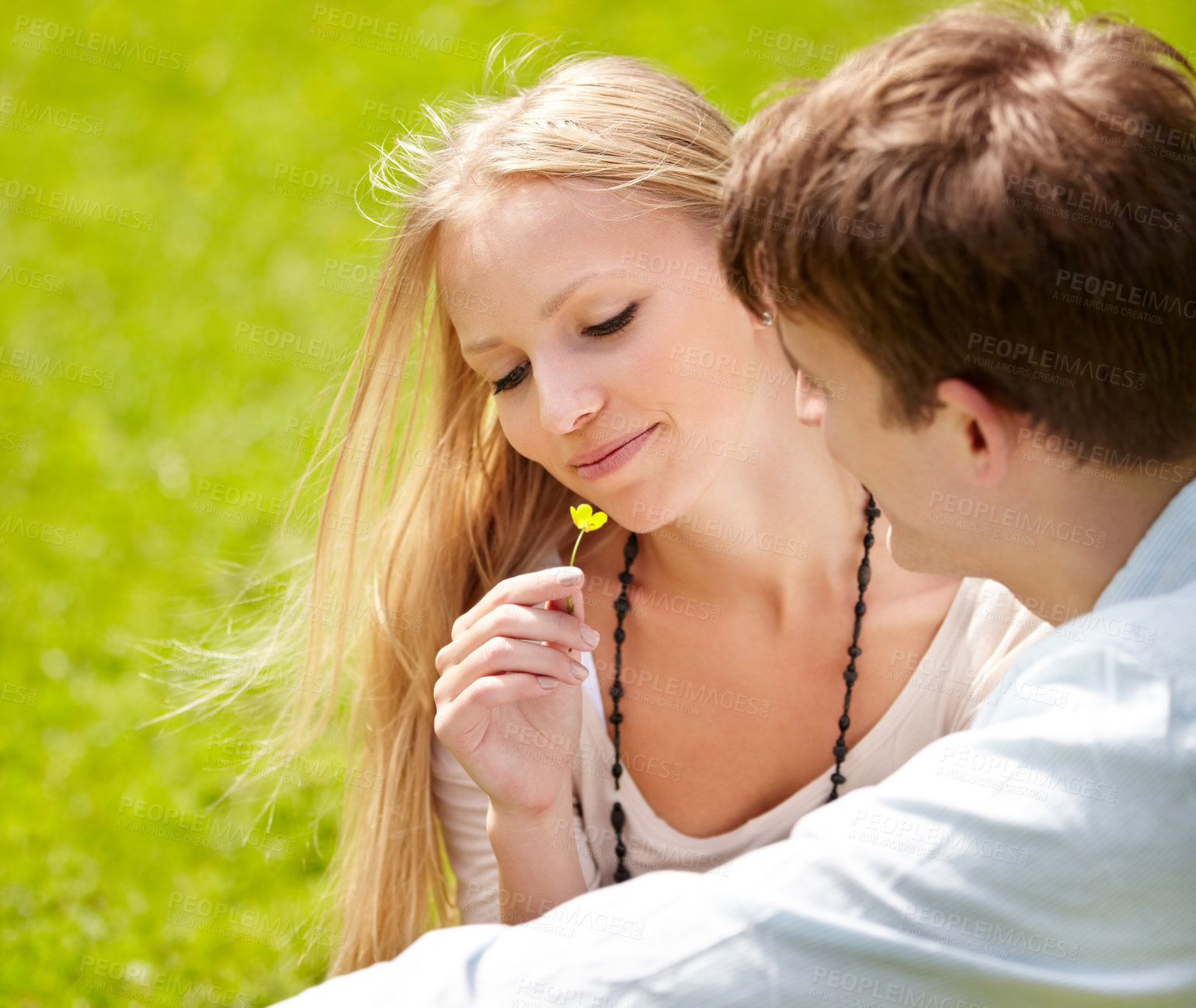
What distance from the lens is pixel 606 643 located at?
3084 millimetres

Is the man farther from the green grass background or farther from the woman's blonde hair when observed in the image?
the green grass background

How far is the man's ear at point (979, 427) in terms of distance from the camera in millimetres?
1762

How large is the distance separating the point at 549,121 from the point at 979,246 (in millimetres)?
1382

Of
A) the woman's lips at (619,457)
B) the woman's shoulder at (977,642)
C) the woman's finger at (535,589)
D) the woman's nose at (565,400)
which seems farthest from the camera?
the woman's shoulder at (977,642)

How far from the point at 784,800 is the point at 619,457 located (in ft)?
3.12

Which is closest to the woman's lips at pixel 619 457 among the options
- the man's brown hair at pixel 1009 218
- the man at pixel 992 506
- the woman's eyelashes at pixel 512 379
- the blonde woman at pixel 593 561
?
the blonde woman at pixel 593 561

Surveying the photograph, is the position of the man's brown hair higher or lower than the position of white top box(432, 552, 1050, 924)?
higher

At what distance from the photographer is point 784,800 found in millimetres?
2922

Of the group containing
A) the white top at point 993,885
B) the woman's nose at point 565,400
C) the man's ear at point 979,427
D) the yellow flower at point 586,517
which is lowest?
the white top at point 993,885

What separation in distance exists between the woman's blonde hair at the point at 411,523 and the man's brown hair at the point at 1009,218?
1.16 meters

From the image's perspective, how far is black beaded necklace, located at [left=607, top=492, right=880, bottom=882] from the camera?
9.37 feet

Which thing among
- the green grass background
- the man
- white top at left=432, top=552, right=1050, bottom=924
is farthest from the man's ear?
the green grass background

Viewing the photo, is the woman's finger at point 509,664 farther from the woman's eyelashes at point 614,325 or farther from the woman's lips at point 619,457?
the woman's eyelashes at point 614,325

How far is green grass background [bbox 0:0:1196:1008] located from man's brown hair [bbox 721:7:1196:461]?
2011 millimetres
